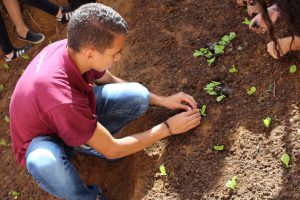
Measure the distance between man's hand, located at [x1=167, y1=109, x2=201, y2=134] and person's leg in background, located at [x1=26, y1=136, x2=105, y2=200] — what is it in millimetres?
618

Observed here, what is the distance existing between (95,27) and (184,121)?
845 mm

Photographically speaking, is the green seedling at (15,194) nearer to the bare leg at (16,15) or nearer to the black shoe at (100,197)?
the black shoe at (100,197)

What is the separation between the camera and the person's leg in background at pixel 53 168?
6.74 feet

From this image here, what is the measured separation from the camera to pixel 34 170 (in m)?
2.07

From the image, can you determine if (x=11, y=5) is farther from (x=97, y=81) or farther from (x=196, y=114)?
(x=196, y=114)

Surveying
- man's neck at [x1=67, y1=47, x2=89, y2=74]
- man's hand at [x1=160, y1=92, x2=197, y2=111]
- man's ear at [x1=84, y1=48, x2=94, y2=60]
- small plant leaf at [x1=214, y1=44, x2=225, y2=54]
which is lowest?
man's hand at [x1=160, y1=92, x2=197, y2=111]

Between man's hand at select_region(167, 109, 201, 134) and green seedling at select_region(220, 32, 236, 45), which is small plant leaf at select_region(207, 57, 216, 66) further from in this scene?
man's hand at select_region(167, 109, 201, 134)

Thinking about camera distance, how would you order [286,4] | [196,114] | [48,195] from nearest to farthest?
[286,4] → [196,114] → [48,195]

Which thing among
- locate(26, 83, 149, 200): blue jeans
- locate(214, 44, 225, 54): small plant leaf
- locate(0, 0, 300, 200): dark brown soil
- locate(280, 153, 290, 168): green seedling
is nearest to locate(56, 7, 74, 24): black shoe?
locate(0, 0, 300, 200): dark brown soil

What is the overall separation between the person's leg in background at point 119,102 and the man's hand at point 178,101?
118 millimetres

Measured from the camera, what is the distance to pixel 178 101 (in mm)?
2516

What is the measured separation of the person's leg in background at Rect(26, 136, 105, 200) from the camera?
80.9 inches

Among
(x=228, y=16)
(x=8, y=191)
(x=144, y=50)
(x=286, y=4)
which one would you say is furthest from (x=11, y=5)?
(x=286, y=4)

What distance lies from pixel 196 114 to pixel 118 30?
81cm
